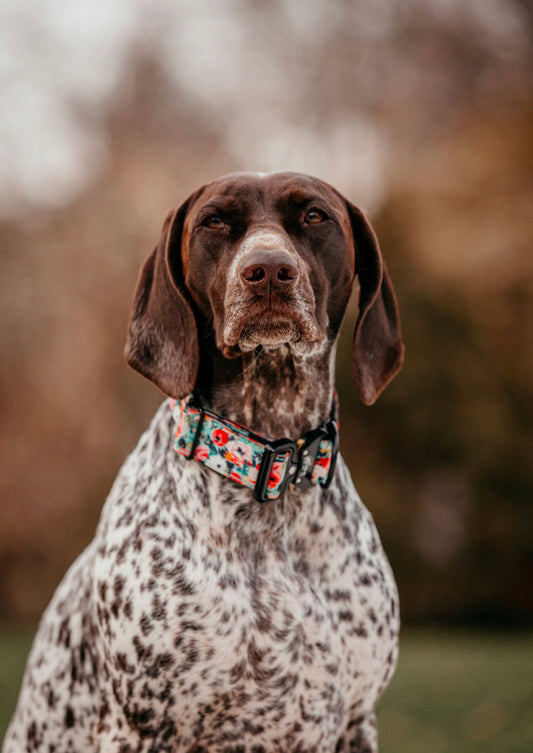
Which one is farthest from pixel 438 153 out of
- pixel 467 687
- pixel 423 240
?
pixel 467 687

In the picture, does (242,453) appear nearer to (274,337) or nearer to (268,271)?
(274,337)

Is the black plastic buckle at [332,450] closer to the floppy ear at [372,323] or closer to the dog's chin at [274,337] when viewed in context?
the floppy ear at [372,323]

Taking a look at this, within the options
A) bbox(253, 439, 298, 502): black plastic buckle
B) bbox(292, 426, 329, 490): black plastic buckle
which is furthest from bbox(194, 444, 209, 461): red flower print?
bbox(292, 426, 329, 490): black plastic buckle

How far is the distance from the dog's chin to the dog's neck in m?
0.10

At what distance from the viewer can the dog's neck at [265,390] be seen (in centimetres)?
245

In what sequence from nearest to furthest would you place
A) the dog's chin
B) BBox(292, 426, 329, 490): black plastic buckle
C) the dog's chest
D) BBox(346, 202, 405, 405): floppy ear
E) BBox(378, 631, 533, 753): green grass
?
the dog's chest < the dog's chin < BBox(292, 426, 329, 490): black plastic buckle < BBox(346, 202, 405, 405): floppy ear < BBox(378, 631, 533, 753): green grass

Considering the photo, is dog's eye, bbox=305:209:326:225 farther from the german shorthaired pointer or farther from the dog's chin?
the dog's chin

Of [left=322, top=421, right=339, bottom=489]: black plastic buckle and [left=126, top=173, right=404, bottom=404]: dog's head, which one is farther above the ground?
[left=126, top=173, right=404, bottom=404]: dog's head

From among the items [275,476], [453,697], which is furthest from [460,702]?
[275,476]

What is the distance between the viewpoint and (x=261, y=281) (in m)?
2.19

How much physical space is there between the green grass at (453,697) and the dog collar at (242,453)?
2492 mm

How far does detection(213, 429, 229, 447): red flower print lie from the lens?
2.33 m

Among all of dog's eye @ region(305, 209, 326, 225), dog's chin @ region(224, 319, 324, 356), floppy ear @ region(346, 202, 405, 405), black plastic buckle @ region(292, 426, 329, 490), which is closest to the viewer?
dog's chin @ region(224, 319, 324, 356)

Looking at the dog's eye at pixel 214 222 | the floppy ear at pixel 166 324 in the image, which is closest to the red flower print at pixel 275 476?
the floppy ear at pixel 166 324
